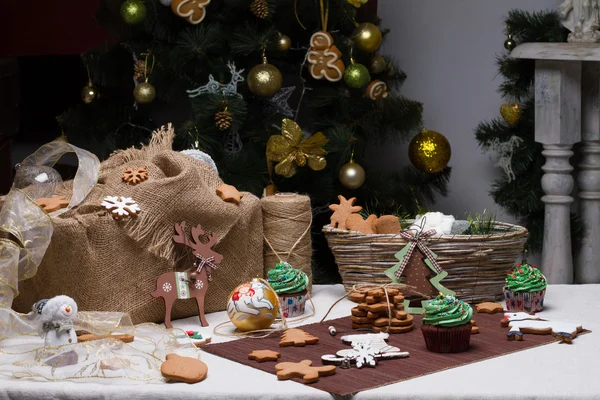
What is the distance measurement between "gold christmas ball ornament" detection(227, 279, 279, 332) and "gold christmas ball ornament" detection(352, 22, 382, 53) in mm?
1169

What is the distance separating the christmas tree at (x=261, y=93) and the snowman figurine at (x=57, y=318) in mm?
907

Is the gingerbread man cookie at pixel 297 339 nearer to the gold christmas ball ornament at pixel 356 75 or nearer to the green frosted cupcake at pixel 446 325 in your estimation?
the green frosted cupcake at pixel 446 325

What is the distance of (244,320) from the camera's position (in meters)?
1.60

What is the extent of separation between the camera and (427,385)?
51.9 inches

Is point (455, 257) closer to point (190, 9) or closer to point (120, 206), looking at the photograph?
point (120, 206)

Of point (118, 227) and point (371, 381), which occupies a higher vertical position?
point (118, 227)

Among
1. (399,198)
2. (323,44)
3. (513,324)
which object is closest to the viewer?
(513,324)

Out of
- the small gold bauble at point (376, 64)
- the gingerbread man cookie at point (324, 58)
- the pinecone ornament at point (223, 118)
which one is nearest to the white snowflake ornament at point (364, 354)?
the pinecone ornament at point (223, 118)

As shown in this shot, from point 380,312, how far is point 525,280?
11.4 inches

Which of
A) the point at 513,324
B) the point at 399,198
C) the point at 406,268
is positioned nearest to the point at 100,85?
the point at 399,198

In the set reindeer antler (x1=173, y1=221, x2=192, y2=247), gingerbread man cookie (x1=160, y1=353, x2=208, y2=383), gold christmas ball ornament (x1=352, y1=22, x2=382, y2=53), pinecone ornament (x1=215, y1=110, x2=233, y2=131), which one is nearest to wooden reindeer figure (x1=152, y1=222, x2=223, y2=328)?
reindeer antler (x1=173, y1=221, x2=192, y2=247)

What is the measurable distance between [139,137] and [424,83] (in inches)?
38.0

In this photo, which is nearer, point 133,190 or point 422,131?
point 133,190

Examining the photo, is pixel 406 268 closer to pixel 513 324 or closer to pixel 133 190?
pixel 513 324
